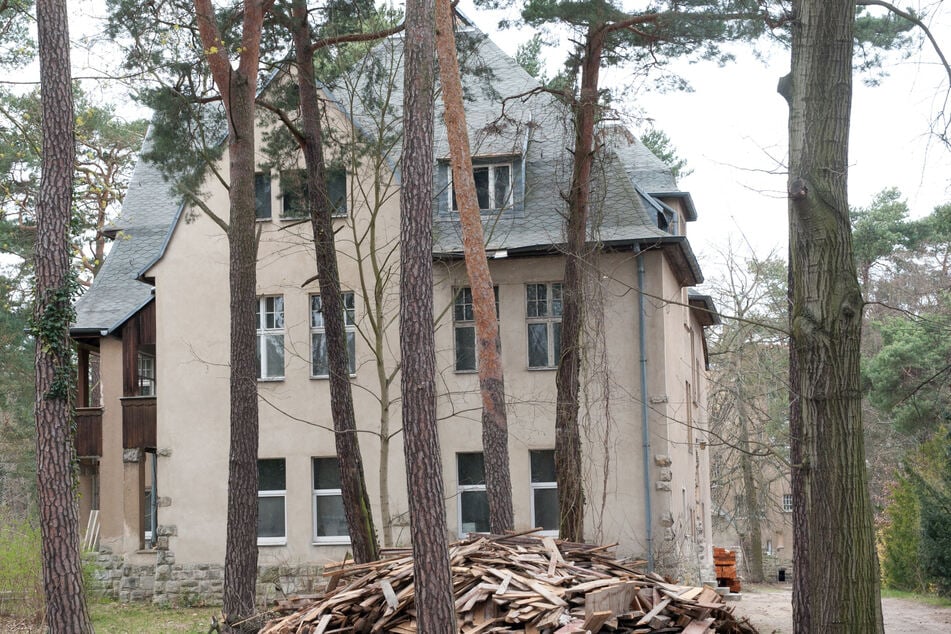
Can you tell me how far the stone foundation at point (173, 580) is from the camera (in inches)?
838

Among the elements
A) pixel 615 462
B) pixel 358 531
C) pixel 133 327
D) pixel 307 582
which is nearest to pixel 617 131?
pixel 615 462

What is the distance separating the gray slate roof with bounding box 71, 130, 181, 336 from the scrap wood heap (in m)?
15.9

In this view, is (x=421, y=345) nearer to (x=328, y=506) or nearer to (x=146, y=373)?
(x=328, y=506)

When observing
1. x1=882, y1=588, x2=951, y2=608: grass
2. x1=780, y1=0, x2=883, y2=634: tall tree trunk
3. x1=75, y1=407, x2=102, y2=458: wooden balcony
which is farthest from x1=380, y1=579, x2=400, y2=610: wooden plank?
x1=75, y1=407, x2=102, y2=458: wooden balcony

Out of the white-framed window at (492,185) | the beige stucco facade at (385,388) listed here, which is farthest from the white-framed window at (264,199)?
the white-framed window at (492,185)

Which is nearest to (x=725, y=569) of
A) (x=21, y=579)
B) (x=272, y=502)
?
(x=272, y=502)

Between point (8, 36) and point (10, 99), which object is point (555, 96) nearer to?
point (8, 36)

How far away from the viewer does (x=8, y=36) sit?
18.8m

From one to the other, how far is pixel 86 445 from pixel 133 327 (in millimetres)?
3344

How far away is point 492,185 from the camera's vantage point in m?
21.6

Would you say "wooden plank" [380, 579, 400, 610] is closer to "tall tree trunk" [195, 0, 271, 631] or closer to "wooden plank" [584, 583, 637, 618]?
"wooden plank" [584, 583, 637, 618]

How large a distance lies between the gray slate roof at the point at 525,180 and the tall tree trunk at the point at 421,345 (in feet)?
23.9

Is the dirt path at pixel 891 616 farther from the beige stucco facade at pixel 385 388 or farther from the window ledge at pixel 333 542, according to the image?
the window ledge at pixel 333 542

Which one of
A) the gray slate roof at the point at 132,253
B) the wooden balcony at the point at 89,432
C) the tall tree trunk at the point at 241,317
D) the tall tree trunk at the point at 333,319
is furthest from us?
the gray slate roof at the point at 132,253
